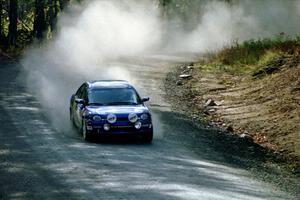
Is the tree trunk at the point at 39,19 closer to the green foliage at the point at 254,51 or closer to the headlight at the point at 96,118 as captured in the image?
the green foliage at the point at 254,51

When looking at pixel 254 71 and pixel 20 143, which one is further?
pixel 254 71

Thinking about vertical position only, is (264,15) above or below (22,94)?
above

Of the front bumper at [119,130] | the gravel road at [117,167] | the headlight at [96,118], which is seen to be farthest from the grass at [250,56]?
the headlight at [96,118]

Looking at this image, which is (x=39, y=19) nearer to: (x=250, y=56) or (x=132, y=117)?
(x=250, y=56)

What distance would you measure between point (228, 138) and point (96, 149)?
4969 mm

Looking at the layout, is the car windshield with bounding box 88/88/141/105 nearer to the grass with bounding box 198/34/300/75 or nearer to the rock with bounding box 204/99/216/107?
the rock with bounding box 204/99/216/107

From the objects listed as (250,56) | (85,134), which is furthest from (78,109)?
(250,56)

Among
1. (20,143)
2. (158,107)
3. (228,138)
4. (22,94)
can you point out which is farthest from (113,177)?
(22,94)

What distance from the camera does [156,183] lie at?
12.9 metres

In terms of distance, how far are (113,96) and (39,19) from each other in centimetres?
3501

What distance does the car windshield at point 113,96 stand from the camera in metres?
17.9

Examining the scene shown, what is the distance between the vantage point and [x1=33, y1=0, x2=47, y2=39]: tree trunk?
166 feet

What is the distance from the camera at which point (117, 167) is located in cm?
1427

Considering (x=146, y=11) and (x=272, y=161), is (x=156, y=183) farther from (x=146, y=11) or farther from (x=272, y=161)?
(x=146, y=11)
